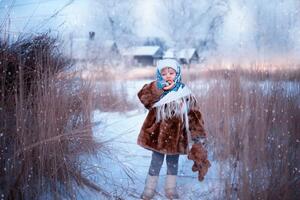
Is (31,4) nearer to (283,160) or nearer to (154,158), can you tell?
(154,158)

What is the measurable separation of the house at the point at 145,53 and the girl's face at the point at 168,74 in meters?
13.3

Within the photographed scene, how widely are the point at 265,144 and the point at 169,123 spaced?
732 mm

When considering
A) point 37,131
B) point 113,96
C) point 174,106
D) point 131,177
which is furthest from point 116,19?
point 37,131

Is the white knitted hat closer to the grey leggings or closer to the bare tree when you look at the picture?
the grey leggings

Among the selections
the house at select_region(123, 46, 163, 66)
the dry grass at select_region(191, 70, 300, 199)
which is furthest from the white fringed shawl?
the house at select_region(123, 46, 163, 66)

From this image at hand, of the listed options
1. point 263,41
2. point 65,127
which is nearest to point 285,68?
point 263,41

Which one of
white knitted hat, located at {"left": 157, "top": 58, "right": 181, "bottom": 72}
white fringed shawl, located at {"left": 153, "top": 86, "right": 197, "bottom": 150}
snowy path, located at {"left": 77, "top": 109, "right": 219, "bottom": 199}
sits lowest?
snowy path, located at {"left": 77, "top": 109, "right": 219, "bottom": 199}

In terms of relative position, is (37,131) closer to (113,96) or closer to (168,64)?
(168,64)

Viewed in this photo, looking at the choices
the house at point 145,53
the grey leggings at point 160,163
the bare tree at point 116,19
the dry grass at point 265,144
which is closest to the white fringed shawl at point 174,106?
the grey leggings at point 160,163

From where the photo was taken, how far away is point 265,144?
266cm

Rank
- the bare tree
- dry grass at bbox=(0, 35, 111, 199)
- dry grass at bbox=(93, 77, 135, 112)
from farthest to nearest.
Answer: the bare tree < dry grass at bbox=(93, 77, 135, 112) < dry grass at bbox=(0, 35, 111, 199)

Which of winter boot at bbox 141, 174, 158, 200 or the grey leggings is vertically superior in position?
the grey leggings

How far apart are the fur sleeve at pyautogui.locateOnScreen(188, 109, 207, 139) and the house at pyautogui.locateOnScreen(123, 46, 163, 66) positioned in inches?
529

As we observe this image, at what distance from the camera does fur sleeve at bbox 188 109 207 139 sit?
9.47 feet
